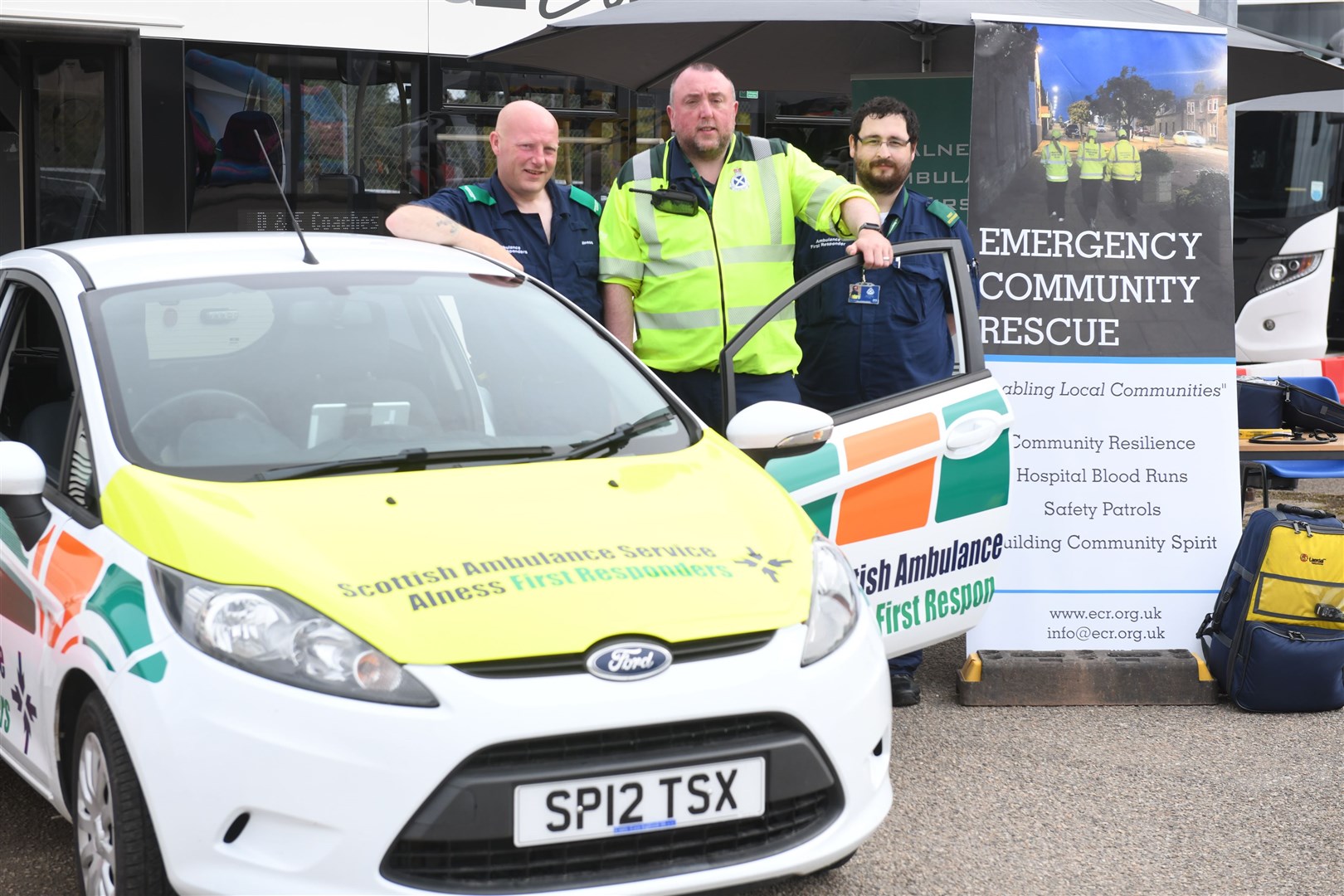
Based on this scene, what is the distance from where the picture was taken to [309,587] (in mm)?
2691

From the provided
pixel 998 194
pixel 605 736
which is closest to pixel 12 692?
pixel 605 736

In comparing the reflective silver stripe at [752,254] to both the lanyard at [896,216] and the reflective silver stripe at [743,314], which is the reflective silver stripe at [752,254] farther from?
the lanyard at [896,216]

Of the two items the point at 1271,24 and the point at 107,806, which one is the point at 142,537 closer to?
the point at 107,806

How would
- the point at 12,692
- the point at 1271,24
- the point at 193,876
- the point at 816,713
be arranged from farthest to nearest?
the point at 1271,24, the point at 12,692, the point at 816,713, the point at 193,876

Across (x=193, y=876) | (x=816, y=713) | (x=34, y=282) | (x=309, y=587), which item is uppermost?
(x=34, y=282)

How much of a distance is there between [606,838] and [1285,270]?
1059 cm

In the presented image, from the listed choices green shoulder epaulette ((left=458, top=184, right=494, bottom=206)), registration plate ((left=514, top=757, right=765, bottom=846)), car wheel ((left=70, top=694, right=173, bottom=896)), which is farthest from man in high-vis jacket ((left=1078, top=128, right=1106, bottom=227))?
car wheel ((left=70, top=694, right=173, bottom=896))

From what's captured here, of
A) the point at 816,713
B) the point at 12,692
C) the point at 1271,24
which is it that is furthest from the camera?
the point at 1271,24

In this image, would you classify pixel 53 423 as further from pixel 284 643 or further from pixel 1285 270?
pixel 1285 270

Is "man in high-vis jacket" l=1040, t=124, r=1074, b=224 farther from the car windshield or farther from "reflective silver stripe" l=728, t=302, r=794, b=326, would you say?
the car windshield

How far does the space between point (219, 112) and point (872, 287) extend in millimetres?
4048

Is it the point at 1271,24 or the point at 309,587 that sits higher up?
the point at 1271,24

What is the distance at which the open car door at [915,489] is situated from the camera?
13.6 ft

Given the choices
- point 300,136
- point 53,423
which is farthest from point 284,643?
point 300,136
